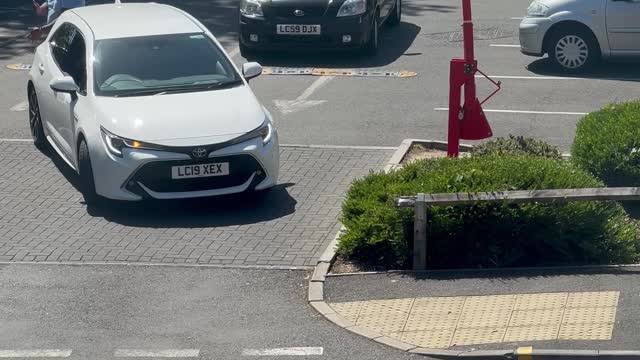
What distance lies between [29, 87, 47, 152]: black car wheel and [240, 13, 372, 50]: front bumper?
5598 mm

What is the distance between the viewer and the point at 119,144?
11102 millimetres

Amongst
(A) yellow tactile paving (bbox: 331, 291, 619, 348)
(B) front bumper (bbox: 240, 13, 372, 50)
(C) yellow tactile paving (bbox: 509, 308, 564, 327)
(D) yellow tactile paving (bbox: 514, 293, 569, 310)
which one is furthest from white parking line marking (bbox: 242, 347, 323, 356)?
(B) front bumper (bbox: 240, 13, 372, 50)

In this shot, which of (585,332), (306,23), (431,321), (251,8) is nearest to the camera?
(585,332)

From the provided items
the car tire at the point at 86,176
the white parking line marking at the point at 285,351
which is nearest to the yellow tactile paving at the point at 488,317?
the white parking line marking at the point at 285,351

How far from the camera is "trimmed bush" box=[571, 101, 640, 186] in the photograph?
11.1 metres

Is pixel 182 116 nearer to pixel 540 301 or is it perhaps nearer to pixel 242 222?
pixel 242 222

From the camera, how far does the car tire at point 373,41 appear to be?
1934cm

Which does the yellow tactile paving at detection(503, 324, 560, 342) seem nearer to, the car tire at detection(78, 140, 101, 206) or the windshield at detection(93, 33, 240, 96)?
the car tire at detection(78, 140, 101, 206)

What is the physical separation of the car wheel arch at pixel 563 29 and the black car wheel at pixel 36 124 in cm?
793

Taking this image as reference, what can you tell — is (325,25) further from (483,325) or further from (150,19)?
(483,325)

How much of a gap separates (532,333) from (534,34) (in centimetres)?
1089

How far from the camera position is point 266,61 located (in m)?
19.3

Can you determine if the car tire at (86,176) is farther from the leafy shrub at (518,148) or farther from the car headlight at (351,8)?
the car headlight at (351,8)

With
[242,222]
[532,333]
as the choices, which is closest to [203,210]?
[242,222]
